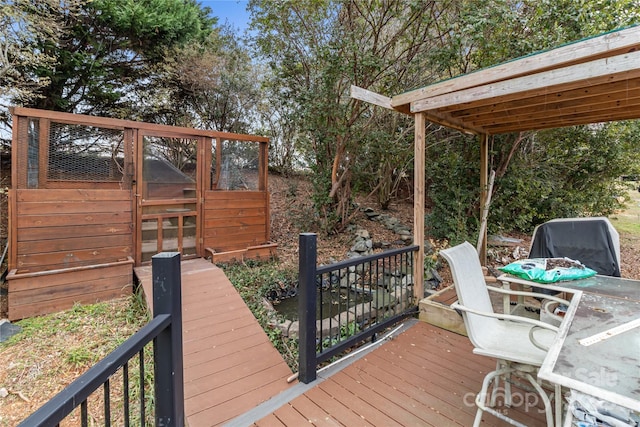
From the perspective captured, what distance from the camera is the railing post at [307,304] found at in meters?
2.15

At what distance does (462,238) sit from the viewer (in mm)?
4559

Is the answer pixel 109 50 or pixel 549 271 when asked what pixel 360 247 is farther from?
pixel 109 50

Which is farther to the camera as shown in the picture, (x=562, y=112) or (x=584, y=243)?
(x=562, y=112)

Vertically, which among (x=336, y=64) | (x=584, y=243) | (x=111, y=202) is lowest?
(x=584, y=243)

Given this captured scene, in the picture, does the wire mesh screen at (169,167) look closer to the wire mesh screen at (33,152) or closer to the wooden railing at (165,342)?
the wire mesh screen at (33,152)

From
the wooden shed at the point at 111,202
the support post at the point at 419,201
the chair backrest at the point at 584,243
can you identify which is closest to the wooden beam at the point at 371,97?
the support post at the point at 419,201

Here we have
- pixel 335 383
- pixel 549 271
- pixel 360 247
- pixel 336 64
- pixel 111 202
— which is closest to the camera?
pixel 335 383

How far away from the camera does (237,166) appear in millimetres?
5090

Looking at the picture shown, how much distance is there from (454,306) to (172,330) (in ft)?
5.04

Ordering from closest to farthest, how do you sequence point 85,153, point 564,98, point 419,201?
1. point 564,98
2. point 419,201
3. point 85,153

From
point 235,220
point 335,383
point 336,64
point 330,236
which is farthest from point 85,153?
point 330,236

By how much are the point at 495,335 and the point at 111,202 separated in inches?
174

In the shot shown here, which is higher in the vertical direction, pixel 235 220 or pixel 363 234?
pixel 235 220

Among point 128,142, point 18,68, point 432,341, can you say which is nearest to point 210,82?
point 18,68
